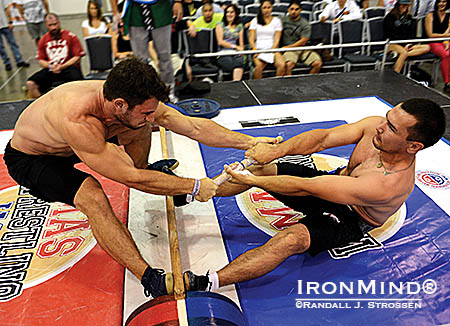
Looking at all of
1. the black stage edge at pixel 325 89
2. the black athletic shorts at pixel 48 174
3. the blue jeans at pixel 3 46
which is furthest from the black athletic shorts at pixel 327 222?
the blue jeans at pixel 3 46

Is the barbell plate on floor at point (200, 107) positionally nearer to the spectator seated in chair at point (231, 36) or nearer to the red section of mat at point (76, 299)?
the spectator seated in chair at point (231, 36)

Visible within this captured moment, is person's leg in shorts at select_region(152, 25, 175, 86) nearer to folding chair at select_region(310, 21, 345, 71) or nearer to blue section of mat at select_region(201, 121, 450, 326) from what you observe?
folding chair at select_region(310, 21, 345, 71)

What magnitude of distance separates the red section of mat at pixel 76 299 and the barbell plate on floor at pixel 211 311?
44cm

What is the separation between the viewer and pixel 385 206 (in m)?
2.17

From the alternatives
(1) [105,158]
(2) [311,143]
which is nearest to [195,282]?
(1) [105,158]

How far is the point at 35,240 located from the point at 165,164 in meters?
1.09

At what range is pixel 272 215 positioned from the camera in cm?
277

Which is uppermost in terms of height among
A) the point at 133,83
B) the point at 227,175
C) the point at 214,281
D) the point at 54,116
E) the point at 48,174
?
the point at 133,83

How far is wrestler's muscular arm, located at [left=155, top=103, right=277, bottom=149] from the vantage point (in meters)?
2.65

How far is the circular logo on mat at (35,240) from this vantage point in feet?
7.55

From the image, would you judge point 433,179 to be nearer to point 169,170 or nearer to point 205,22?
point 169,170

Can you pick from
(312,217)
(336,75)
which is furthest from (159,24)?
(312,217)

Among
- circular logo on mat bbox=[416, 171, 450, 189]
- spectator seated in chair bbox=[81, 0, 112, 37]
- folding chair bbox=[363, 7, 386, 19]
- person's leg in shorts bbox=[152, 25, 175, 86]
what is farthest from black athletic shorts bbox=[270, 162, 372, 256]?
folding chair bbox=[363, 7, 386, 19]

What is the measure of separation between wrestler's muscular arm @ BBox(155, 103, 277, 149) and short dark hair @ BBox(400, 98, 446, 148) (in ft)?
3.21
